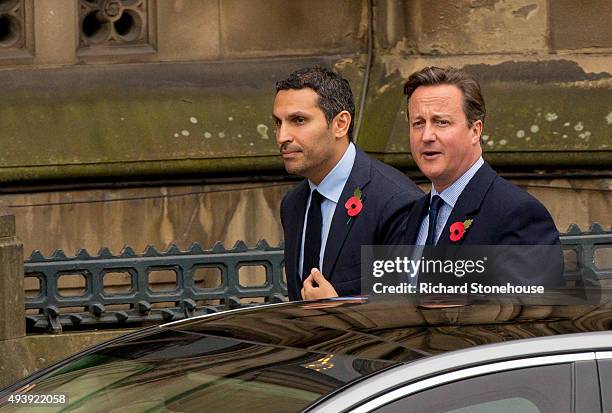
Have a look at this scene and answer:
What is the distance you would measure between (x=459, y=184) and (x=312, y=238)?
0.73 meters

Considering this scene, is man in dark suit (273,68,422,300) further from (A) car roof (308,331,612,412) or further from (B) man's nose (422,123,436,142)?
(A) car roof (308,331,612,412)

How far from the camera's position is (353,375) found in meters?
3.45

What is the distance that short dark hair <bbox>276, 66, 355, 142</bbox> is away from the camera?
552 cm

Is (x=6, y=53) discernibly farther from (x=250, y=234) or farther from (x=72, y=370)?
(x=72, y=370)

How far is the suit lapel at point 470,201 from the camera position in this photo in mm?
4797

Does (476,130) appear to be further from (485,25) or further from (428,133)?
(485,25)

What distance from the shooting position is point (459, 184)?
16.0 ft

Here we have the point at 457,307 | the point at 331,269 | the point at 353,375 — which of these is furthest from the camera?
the point at 331,269

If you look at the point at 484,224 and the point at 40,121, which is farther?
the point at 40,121

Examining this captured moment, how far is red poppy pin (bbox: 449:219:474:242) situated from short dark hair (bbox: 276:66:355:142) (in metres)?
0.88

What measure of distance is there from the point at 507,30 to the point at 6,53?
10.7ft

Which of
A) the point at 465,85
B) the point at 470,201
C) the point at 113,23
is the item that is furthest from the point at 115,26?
the point at 470,201

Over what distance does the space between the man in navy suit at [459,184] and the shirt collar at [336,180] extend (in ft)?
1.60

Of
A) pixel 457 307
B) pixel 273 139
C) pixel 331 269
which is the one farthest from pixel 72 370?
pixel 273 139
